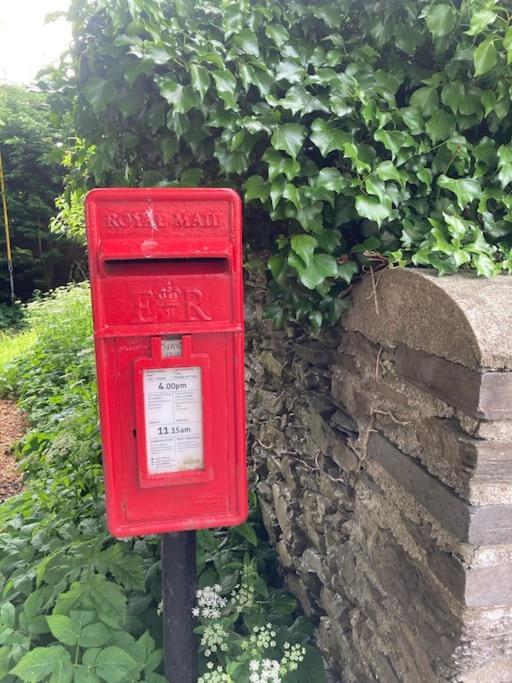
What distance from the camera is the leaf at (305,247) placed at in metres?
1.57

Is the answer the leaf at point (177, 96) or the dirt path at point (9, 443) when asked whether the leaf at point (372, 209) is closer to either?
the leaf at point (177, 96)

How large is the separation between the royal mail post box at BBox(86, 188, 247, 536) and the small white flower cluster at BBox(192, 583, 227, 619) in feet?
1.91

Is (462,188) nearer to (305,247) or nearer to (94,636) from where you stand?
(305,247)

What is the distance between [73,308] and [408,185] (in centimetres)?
647

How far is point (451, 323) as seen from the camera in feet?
3.92

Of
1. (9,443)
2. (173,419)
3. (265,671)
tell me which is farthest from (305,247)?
(9,443)

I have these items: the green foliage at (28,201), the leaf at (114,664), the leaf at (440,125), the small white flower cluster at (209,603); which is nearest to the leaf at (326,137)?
the leaf at (440,125)

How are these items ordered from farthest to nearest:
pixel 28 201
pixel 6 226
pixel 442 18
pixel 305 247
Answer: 1. pixel 28 201
2. pixel 6 226
3. pixel 305 247
4. pixel 442 18

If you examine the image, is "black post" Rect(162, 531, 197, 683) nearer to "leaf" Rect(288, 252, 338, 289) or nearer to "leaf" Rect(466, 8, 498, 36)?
"leaf" Rect(288, 252, 338, 289)

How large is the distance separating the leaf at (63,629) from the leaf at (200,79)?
68.0 inches

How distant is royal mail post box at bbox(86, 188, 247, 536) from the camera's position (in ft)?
4.32

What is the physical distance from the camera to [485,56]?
4.58ft

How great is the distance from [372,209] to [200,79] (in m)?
0.63

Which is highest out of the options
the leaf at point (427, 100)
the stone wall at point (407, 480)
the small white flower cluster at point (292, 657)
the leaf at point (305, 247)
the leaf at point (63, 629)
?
the leaf at point (427, 100)
